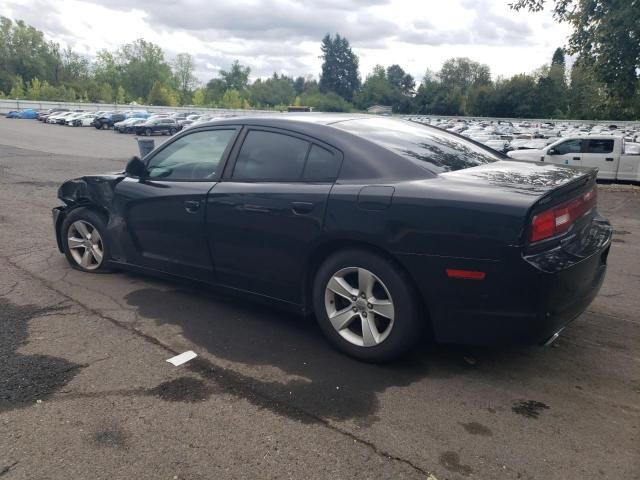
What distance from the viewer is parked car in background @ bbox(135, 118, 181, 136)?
40.4m

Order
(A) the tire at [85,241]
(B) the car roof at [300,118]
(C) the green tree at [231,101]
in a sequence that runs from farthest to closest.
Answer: (C) the green tree at [231,101], (A) the tire at [85,241], (B) the car roof at [300,118]

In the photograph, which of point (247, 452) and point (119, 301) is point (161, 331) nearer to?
point (119, 301)

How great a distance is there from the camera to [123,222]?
194 inches

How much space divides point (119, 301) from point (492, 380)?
10.2 ft

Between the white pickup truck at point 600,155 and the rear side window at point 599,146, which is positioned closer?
the white pickup truck at point 600,155

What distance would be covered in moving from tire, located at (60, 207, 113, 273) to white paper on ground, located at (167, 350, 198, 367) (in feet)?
6.52

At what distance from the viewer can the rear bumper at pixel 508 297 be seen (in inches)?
117

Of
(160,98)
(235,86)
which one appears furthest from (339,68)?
(160,98)

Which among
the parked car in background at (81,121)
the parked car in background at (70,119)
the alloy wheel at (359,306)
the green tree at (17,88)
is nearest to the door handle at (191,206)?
the alloy wheel at (359,306)

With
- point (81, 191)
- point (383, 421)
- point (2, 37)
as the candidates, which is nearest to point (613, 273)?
point (383, 421)

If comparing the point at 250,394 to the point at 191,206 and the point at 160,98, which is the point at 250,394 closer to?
the point at 191,206

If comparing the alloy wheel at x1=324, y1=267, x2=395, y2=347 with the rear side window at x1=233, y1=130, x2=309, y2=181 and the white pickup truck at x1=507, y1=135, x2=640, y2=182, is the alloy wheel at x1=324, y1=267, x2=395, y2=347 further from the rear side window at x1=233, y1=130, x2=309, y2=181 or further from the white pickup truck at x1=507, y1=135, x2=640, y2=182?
the white pickup truck at x1=507, y1=135, x2=640, y2=182

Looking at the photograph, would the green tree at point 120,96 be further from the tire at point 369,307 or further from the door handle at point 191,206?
the tire at point 369,307

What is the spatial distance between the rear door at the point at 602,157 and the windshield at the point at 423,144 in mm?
14099
